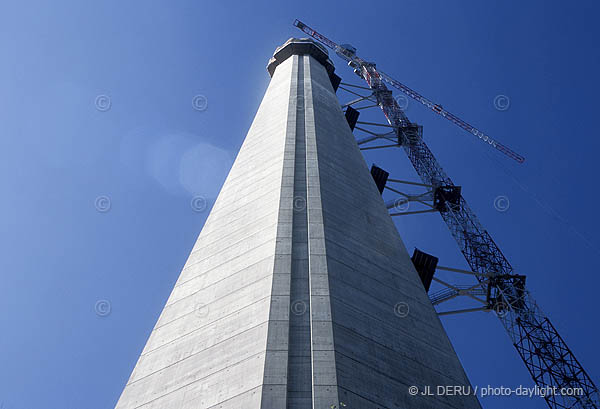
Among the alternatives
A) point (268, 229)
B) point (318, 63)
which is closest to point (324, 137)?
point (268, 229)

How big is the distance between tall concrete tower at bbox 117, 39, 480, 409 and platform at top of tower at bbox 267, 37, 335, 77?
2754 cm

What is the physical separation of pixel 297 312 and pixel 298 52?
4107 centimetres

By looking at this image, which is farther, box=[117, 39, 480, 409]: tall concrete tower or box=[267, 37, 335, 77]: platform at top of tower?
box=[267, 37, 335, 77]: platform at top of tower

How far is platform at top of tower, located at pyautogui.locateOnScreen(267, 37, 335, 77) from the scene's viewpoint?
5484 cm

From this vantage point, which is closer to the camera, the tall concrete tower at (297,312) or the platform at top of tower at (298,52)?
the tall concrete tower at (297,312)

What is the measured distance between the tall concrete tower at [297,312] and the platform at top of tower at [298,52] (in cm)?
2754

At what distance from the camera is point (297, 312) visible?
17672 mm

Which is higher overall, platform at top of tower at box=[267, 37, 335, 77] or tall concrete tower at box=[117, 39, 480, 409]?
platform at top of tower at box=[267, 37, 335, 77]

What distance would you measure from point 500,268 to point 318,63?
2525cm

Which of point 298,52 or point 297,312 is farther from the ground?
point 298,52

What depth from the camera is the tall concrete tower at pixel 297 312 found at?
50.5ft

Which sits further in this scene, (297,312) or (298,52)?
(298,52)

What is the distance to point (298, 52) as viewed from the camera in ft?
179

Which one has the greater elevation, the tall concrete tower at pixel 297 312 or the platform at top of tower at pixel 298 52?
the platform at top of tower at pixel 298 52
